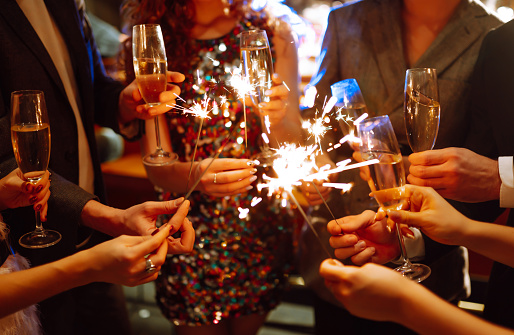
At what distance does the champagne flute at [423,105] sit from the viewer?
61.6 inches

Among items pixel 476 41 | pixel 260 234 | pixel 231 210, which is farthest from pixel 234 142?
pixel 476 41

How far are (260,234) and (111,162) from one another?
220 centimetres

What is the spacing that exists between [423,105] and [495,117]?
419 millimetres

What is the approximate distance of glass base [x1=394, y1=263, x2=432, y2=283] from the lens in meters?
1.40

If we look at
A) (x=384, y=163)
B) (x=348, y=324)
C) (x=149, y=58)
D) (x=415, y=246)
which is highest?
(x=149, y=58)

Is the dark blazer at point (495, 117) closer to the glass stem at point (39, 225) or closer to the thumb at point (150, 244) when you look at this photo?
the thumb at point (150, 244)

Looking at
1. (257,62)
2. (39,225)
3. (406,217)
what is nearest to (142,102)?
(257,62)

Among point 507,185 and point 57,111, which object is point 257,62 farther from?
point 507,185

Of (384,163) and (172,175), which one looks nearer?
(384,163)

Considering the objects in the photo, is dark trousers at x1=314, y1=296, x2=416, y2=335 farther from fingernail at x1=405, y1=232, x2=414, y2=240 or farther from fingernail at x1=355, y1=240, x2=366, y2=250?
fingernail at x1=355, y1=240, x2=366, y2=250

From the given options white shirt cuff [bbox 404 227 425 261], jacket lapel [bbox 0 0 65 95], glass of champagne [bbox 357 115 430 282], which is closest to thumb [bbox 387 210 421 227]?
glass of champagne [bbox 357 115 430 282]

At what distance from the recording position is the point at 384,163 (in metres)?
1.38

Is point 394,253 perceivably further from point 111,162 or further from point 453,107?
point 111,162

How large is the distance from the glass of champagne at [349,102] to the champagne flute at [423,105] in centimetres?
21
